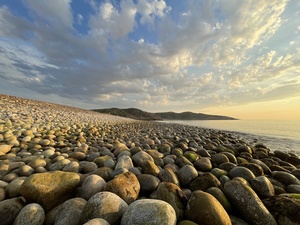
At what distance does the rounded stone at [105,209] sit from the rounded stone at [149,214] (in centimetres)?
16

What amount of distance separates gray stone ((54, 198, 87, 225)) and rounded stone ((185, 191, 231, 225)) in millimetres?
1432

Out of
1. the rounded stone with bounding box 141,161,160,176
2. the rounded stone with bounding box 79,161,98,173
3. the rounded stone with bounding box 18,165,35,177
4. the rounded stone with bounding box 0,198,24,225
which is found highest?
the rounded stone with bounding box 141,161,160,176

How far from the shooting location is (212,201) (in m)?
2.22

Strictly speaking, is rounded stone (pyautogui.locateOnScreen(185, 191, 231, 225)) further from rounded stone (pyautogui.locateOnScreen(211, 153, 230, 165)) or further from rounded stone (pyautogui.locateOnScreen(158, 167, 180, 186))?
rounded stone (pyautogui.locateOnScreen(211, 153, 230, 165))

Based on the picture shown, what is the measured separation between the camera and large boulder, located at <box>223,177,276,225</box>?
2.28m

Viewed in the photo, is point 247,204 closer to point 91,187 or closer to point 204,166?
point 204,166

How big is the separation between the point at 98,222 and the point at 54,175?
4.48ft

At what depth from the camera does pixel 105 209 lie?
6.62ft

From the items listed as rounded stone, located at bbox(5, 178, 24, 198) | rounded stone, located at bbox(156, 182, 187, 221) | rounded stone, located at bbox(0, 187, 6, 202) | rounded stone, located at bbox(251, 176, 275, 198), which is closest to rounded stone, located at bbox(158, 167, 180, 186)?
rounded stone, located at bbox(156, 182, 187, 221)

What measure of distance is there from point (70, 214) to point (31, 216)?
47cm

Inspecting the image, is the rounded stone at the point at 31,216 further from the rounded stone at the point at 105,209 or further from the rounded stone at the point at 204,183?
the rounded stone at the point at 204,183

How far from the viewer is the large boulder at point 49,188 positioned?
235 cm

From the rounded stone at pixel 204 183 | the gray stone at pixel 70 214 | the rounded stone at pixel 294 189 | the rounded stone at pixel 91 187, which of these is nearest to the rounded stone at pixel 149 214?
the gray stone at pixel 70 214

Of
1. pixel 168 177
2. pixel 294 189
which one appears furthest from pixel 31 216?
pixel 294 189
